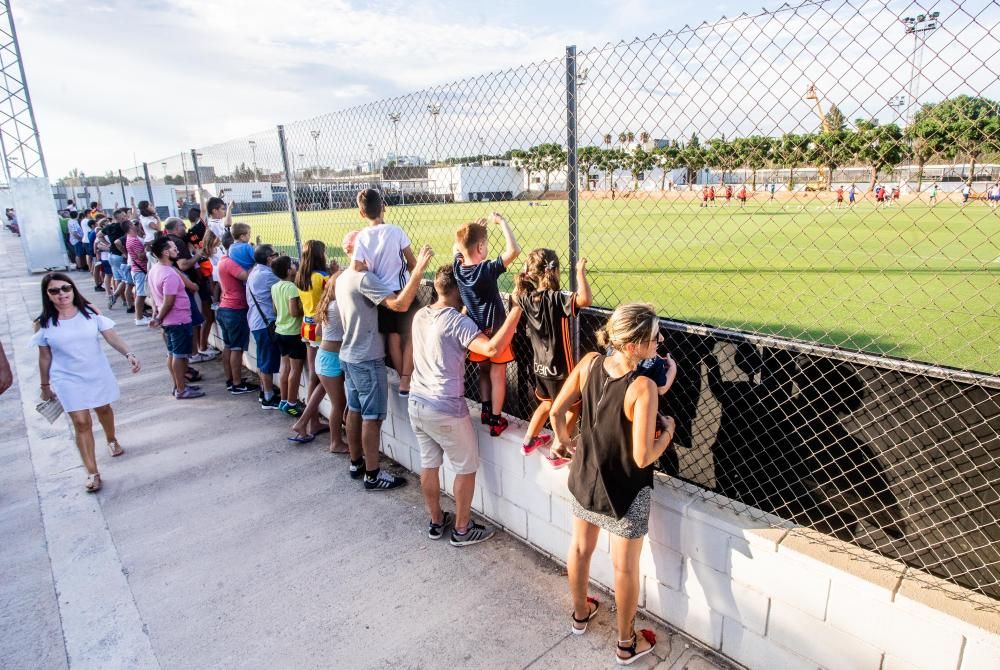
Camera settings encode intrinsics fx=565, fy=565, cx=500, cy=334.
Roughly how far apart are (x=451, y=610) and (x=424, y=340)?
5.13ft

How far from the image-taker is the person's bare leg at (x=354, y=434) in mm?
4520

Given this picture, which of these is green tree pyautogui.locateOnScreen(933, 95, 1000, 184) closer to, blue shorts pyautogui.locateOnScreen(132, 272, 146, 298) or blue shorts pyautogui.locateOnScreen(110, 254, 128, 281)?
blue shorts pyautogui.locateOnScreen(132, 272, 146, 298)

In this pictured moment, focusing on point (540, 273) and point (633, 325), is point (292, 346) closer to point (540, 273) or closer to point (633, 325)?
point (540, 273)

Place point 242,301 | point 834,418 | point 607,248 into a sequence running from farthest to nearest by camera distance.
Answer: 1. point 607,248
2. point 242,301
3. point 834,418

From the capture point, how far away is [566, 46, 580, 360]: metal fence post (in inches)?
127

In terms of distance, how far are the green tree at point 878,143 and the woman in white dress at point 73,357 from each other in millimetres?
5145

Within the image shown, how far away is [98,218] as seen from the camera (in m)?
13.6

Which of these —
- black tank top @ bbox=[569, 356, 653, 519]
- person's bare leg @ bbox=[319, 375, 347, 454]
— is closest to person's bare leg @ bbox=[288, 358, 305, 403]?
person's bare leg @ bbox=[319, 375, 347, 454]

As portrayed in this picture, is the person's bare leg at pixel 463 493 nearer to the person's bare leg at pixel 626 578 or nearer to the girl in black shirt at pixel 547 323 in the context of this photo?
the girl in black shirt at pixel 547 323

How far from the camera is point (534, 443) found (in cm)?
354

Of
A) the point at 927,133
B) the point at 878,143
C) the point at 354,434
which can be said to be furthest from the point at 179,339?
the point at 927,133

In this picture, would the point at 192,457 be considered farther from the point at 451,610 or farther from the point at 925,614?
the point at 925,614

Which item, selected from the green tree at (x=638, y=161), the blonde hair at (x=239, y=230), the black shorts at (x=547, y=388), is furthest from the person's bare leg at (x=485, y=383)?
the blonde hair at (x=239, y=230)

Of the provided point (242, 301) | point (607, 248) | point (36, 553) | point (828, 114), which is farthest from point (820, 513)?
point (607, 248)
